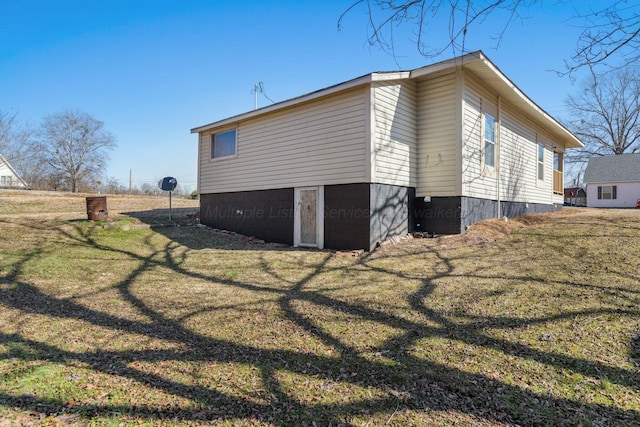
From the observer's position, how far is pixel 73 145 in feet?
119

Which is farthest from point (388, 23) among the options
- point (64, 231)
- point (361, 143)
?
point (64, 231)

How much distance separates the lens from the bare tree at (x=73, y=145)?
35.2 meters

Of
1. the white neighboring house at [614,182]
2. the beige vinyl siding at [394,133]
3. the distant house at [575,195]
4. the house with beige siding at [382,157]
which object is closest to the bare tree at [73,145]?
the house with beige siding at [382,157]

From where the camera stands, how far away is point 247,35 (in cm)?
905

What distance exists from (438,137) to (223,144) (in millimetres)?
6924

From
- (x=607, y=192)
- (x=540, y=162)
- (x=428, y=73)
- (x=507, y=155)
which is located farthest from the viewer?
(x=607, y=192)

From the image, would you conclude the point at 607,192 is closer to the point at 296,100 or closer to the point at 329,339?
the point at 296,100

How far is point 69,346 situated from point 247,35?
8307mm

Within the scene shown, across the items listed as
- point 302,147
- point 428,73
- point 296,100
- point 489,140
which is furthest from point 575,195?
point 296,100

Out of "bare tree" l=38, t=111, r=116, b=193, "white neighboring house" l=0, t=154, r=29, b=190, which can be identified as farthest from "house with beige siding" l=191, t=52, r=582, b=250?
"bare tree" l=38, t=111, r=116, b=193

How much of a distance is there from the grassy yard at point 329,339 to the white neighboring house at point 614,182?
24035mm

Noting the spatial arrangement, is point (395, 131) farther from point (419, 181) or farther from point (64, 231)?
point (64, 231)

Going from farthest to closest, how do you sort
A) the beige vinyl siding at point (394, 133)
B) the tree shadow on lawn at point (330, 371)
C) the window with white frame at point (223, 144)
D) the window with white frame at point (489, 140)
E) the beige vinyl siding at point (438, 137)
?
1. the window with white frame at point (223, 144)
2. the window with white frame at point (489, 140)
3. the beige vinyl siding at point (438, 137)
4. the beige vinyl siding at point (394, 133)
5. the tree shadow on lawn at point (330, 371)

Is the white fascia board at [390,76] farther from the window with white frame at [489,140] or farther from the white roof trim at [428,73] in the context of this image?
the window with white frame at [489,140]
